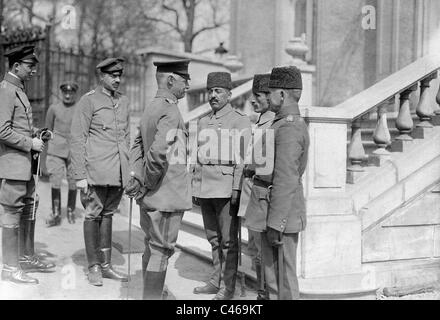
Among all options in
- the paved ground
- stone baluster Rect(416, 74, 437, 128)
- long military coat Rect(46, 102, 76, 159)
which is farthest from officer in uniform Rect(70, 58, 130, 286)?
stone baluster Rect(416, 74, 437, 128)

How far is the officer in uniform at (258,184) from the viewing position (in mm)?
3883

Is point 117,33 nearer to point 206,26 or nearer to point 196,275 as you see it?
point 206,26

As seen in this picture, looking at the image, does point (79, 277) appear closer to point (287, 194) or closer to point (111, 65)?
point (111, 65)

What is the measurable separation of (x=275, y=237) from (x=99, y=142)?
7.67 ft

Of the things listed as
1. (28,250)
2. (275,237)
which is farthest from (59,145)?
(275,237)

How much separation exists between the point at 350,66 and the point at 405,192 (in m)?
5.26

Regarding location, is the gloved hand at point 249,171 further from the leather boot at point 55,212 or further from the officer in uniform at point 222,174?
the leather boot at point 55,212

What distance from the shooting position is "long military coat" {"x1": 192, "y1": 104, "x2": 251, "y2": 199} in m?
4.69

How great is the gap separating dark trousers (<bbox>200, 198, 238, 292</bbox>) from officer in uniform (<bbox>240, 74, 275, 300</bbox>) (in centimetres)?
21

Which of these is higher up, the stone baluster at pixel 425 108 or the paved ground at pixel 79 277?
the stone baluster at pixel 425 108

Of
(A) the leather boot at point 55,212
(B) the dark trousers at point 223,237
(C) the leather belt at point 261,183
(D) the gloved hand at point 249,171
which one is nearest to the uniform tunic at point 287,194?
(C) the leather belt at point 261,183

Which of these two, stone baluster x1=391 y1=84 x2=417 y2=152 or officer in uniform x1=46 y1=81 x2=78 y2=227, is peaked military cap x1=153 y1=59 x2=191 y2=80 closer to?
stone baluster x1=391 y1=84 x2=417 y2=152

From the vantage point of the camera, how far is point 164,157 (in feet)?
13.3

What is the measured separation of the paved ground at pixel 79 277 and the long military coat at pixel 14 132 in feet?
3.53
